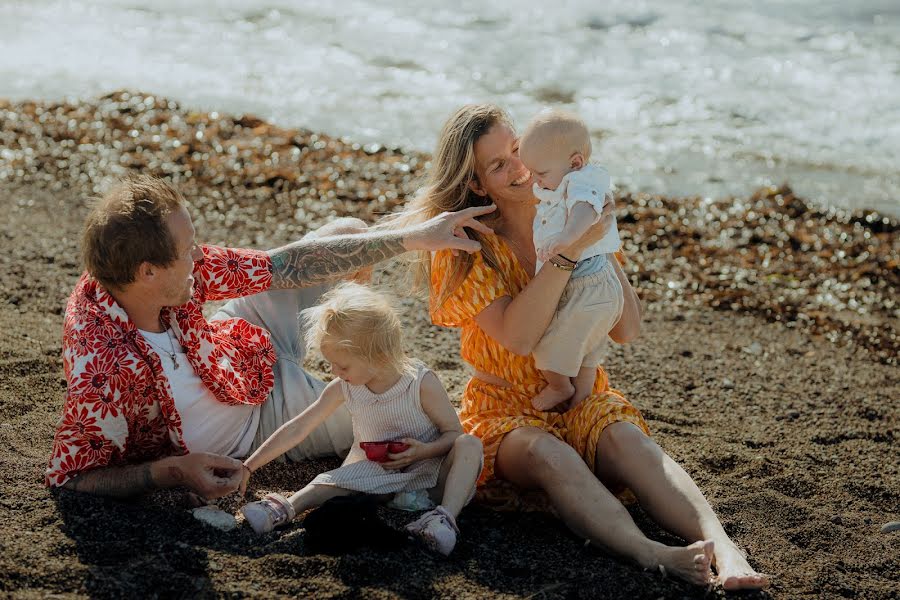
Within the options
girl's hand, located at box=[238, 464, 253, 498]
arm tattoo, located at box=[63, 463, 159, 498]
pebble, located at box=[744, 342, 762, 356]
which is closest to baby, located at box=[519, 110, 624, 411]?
girl's hand, located at box=[238, 464, 253, 498]

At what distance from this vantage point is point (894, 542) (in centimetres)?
378

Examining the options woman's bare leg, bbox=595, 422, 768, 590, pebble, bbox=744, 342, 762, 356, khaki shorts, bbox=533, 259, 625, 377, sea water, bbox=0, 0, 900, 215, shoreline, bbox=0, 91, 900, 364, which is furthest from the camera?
sea water, bbox=0, 0, 900, 215

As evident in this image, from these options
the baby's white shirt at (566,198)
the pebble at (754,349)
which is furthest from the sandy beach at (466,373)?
the baby's white shirt at (566,198)

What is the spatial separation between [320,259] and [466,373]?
1.44 metres

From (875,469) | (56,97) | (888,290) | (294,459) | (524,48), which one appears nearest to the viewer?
(294,459)

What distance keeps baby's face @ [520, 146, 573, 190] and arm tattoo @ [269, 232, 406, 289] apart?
789mm

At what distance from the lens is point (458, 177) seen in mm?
3924

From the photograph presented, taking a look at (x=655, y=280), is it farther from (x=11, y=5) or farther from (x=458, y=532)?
(x=11, y=5)

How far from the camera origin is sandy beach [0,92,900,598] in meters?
3.23

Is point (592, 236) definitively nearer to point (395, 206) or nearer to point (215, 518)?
point (215, 518)

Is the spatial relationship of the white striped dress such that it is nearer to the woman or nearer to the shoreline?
the woman

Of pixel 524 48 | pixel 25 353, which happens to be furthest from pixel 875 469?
pixel 524 48

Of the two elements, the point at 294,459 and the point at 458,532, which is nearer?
the point at 458,532

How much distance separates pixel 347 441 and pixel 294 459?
233 millimetres
